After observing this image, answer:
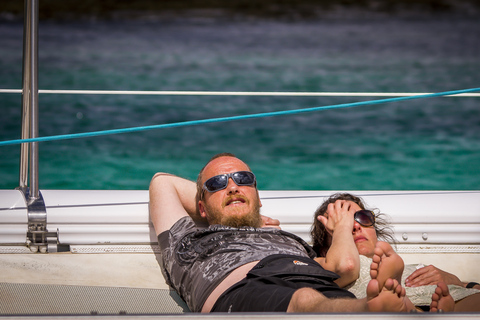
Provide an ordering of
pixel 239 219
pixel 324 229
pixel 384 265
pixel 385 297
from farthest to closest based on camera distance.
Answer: pixel 324 229 < pixel 239 219 < pixel 384 265 < pixel 385 297

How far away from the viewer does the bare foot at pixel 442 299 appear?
1298 mm

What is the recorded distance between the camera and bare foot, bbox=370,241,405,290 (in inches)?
50.3

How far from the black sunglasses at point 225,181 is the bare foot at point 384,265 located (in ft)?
1.87

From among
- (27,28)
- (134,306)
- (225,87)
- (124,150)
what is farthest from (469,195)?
(225,87)

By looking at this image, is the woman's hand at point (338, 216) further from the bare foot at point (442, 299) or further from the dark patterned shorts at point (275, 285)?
the bare foot at point (442, 299)

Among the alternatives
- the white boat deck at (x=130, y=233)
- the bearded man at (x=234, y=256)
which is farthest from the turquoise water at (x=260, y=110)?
the bearded man at (x=234, y=256)

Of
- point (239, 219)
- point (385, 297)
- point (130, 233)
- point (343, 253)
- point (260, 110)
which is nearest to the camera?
point (385, 297)

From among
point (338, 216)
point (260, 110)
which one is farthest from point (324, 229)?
point (260, 110)

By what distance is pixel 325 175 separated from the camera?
20.1 ft

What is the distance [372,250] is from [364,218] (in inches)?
4.0

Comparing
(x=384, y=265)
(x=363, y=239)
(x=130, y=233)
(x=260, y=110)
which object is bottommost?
(x=260, y=110)

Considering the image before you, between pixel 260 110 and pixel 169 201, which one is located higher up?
pixel 169 201

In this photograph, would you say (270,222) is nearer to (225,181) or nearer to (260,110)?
(225,181)

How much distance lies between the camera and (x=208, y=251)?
5.31ft
